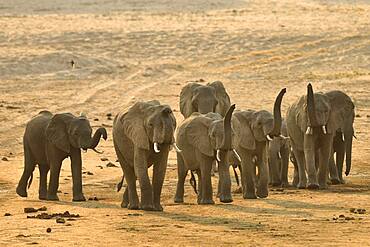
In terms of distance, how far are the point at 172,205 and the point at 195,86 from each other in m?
6.46

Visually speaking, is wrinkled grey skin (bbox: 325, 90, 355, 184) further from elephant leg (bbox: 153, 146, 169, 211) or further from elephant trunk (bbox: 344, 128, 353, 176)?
elephant leg (bbox: 153, 146, 169, 211)

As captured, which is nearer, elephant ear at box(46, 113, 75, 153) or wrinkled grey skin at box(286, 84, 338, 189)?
elephant ear at box(46, 113, 75, 153)

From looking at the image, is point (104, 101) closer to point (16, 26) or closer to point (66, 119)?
point (66, 119)

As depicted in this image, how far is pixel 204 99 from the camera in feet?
77.8

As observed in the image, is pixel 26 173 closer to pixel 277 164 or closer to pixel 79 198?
pixel 79 198

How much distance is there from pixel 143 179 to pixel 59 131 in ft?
7.51

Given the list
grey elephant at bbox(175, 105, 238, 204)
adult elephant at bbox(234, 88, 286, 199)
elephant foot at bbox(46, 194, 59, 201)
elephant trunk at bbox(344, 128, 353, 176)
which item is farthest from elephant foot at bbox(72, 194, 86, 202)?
elephant trunk at bbox(344, 128, 353, 176)

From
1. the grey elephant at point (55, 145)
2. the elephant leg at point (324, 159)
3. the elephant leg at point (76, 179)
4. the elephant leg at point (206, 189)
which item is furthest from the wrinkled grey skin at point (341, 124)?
the elephant leg at point (76, 179)

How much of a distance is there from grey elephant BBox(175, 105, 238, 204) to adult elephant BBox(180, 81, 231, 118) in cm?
466

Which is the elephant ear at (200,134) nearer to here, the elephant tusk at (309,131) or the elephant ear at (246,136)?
the elephant ear at (246,136)

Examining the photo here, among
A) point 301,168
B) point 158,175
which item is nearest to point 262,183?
point 158,175

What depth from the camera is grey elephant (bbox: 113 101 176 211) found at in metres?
17.0

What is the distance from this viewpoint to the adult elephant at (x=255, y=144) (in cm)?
1898

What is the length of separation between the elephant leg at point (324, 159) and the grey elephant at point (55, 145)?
3.31 m
